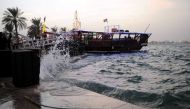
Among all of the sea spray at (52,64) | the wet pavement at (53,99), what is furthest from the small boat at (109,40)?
the wet pavement at (53,99)

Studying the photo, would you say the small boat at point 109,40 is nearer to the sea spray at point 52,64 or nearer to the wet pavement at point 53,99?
the sea spray at point 52,64

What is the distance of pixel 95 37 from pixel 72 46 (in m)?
12.7

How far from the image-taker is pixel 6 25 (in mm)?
58938

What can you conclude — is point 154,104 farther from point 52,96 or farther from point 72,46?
point 72,46

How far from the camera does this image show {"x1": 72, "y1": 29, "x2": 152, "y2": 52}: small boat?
1850 inches

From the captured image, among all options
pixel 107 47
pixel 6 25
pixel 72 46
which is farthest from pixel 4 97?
pixel 6 25

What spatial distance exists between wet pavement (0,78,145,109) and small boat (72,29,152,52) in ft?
125

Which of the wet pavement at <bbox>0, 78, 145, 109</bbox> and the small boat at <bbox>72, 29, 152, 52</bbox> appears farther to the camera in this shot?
the small boat at <bbox>72, 29, 152, 52</bbox>

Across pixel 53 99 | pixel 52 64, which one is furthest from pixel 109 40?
pixel 53 99

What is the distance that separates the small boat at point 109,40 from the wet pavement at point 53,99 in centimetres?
3797

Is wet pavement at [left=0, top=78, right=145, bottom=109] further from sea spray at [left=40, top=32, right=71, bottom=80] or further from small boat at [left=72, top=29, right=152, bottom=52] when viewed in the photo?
small boat at [left=72, top=29, right=152, bottom=52]

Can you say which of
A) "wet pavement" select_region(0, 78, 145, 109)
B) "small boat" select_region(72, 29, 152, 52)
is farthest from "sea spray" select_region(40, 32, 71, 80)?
"small boat" select_region(72, 29, 152, 52)

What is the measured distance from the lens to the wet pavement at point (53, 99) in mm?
5881

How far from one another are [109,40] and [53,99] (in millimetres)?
42040
